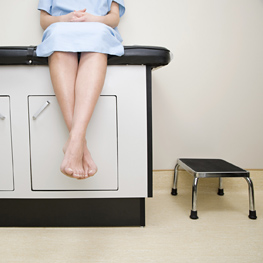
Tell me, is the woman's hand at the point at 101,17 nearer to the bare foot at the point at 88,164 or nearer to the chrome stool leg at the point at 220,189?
the bare foot at the point at 88,164

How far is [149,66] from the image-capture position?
975mm

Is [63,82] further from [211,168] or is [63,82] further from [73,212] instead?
[211,168]

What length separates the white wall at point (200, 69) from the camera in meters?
1.43

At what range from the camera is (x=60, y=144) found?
982 mm

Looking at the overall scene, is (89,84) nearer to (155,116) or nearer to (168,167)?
(155,116)

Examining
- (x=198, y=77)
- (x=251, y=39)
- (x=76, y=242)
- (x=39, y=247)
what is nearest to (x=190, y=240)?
(x=76, y=242)

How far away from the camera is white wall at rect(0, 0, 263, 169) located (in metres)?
1.43

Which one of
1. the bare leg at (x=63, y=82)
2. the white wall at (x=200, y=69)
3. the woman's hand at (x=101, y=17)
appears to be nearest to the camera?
the bare leg at (x=63, y=82)

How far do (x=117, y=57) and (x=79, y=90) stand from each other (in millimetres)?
194

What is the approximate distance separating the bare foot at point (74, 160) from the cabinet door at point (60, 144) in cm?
14

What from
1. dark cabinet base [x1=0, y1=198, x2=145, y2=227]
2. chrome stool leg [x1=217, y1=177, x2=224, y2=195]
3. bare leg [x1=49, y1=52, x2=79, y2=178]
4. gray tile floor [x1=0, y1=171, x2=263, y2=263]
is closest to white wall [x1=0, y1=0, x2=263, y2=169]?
chrome stool leg [x1=217, y1=177, x2=224, y2=195]

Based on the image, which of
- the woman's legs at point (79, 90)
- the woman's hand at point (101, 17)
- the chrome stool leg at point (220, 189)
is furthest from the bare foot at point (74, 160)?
the chrome stool leg at point (220, 189)

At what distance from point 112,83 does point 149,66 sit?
0.52 feet

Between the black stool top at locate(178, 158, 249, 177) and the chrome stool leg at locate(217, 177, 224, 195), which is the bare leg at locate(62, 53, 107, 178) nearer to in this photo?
the black stool top at locate(178, 158, 249, 177)
